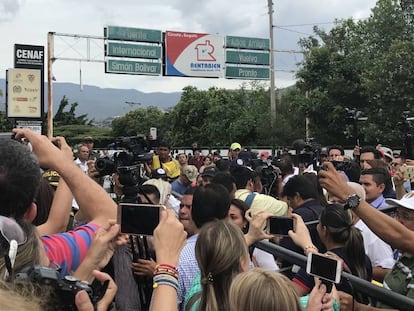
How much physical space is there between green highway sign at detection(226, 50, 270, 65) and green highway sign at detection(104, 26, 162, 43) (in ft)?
12.3

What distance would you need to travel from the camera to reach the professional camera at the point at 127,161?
11.2 feet

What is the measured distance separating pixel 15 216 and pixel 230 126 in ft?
121

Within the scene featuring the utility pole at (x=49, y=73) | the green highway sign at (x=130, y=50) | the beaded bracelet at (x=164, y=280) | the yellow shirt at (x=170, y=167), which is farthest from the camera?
the utility pole at (x=49, y=73)

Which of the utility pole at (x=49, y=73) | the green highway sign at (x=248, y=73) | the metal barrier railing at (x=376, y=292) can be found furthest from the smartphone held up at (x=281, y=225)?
the green highway sign at (x=248, y=73)

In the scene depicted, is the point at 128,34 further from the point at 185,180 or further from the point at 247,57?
the point at 185,180

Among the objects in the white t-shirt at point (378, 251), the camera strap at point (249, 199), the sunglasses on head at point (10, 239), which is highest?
the sunglasses on head at point (10, 239)

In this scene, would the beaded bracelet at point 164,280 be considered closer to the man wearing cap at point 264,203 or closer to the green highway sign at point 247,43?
the man wearing cap at point 264,203

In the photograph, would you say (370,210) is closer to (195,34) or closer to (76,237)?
(76,237)

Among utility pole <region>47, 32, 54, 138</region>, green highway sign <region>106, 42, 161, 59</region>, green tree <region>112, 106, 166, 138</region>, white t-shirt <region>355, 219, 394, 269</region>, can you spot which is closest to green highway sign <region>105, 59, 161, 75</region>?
green highway sign <region>106, 42, 161, 59</region>

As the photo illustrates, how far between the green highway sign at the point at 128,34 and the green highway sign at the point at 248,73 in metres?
Answer: 3.92

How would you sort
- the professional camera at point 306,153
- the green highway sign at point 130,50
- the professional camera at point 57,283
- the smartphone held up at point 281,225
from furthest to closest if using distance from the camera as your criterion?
the green highway sign at point 130,50 < the professional camera at point 306,153 < the smartphone held up at point 281,225 < the professional camera at point 57,283

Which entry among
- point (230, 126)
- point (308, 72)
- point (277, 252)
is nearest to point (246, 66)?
point (308, 72)

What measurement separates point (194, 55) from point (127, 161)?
2021 cm

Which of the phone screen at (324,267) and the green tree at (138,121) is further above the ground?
the green tree at (138,121)
